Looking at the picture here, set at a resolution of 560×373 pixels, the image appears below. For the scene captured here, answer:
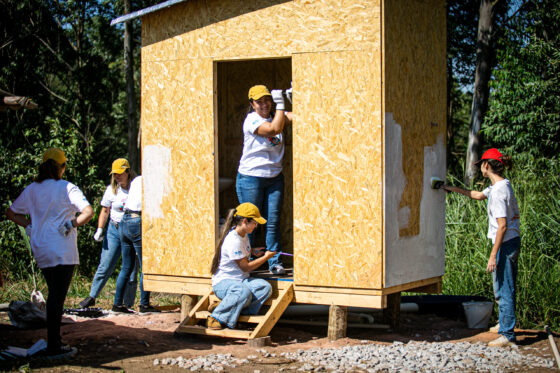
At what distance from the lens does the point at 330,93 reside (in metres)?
6.49

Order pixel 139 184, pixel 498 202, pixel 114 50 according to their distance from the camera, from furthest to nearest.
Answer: pixel 114 50
pixel 139 184
pixel 498 202

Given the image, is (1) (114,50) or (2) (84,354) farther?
(1) (114,50)

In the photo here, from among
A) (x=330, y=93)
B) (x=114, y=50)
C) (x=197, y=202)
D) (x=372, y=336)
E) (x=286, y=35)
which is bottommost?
(x=372, y=336)

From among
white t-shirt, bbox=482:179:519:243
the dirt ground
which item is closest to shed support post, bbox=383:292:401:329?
the dirt ground

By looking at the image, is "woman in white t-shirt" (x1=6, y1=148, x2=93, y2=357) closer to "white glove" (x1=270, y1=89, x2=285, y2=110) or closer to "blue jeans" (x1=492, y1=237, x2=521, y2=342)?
"white glove" (x1=270, y1=89, x2=285, y2=110)

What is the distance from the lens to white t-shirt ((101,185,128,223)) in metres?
8.06

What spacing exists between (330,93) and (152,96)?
2079 mm

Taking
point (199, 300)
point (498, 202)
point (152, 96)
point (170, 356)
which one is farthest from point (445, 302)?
point (152, 96)

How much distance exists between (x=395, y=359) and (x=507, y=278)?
1480 mm

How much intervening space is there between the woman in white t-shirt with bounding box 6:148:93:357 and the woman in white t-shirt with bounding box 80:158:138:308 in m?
2.16

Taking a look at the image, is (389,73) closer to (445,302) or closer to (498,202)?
(498,202)

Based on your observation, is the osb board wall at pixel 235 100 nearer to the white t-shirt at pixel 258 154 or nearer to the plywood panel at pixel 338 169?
the white t-shirt at pixel 258 154

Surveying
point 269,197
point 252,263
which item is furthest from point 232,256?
point 269,197

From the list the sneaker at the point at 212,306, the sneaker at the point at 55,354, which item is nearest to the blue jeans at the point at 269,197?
the sneaker at the point at 212,306
